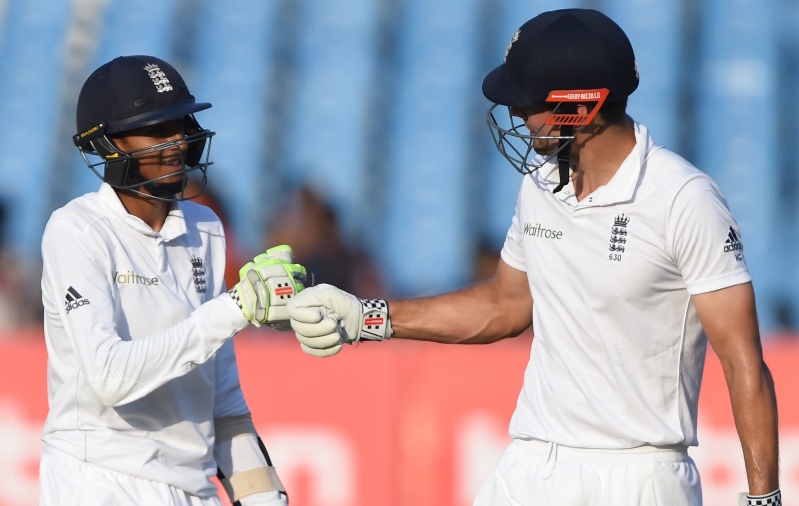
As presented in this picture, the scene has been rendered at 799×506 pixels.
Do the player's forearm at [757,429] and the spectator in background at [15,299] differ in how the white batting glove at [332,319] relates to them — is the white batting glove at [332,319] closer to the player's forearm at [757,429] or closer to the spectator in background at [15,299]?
the player's forearm at [757,429]

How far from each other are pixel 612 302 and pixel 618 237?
189mm

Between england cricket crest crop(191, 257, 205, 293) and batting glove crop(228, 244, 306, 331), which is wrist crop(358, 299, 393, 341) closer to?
batting glove crop(228, 244, 306, 331)

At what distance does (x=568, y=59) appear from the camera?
3502 millimetres

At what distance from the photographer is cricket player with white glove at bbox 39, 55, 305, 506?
3490 millimetres

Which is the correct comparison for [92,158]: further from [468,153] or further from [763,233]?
[763,233]

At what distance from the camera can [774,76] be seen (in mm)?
9062

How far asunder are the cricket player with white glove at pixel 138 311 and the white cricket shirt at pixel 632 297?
844mm

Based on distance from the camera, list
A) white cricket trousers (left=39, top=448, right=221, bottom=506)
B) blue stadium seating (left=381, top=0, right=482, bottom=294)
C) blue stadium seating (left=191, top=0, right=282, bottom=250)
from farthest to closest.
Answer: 1. blue stadium seating (left=191, top=0, right=282, bottom=250)
2. blue stadium seating (left=381, top=0, right=482, bottom=294)
3. white cricket trousers (left=39, top=448, right=221, bottom=506)

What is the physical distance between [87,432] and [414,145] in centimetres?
581

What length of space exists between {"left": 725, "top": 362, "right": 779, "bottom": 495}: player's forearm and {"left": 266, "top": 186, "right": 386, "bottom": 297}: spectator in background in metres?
4.04

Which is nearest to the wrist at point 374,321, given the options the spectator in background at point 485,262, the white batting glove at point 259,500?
the white batting glove at point 259,500

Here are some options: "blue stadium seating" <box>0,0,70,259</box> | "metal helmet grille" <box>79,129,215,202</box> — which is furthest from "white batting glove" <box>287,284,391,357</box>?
"blue stadium seating" <box>0,0,70,259</box>

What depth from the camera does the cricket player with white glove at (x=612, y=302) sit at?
3271 mm

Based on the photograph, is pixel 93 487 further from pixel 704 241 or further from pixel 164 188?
pixel 704 241
